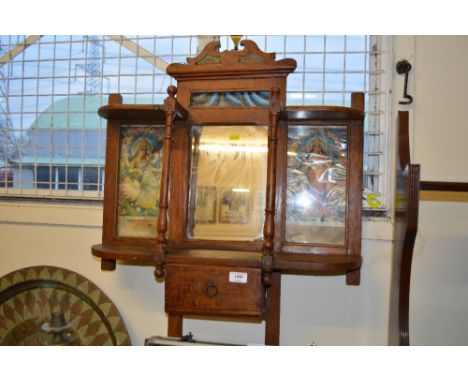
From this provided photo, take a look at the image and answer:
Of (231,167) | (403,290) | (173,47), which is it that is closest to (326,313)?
(403,290)

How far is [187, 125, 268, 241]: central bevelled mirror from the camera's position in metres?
1.65

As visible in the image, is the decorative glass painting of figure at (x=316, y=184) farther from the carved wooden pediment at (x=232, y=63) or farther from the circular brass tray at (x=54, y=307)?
the circular brass tray at (x=54, y=307)

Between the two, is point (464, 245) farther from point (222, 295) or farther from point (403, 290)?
point (222, 295)

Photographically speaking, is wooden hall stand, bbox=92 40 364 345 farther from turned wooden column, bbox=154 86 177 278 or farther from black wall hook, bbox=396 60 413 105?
black wall hook, bbox=396 60 413 105

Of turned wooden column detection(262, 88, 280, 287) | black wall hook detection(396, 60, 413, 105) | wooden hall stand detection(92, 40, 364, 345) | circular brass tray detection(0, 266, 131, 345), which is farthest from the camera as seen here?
circular brass tray detection(0, 266, 131, 345)

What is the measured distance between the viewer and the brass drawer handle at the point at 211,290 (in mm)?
1496

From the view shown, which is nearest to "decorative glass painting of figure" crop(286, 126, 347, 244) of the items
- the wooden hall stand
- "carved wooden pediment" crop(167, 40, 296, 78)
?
the wooden hall stand

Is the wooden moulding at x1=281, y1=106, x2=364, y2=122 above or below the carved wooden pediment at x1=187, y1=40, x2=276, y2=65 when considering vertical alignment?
below

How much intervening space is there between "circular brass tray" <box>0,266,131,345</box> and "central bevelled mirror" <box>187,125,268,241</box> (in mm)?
605

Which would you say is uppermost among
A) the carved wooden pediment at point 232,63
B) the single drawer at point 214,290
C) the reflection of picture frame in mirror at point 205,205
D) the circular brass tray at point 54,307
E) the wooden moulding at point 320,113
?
the carved wooden pediment at point 232,63

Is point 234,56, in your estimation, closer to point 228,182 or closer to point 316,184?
point 228,182

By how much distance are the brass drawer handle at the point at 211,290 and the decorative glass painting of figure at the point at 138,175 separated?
434 mm

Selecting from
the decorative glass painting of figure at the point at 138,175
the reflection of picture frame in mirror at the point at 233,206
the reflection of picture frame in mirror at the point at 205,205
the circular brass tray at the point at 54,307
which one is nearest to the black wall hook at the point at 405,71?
the reflection of picture frame in mirror at the point at 233,206

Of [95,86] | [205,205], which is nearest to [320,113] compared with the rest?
[205,205]
